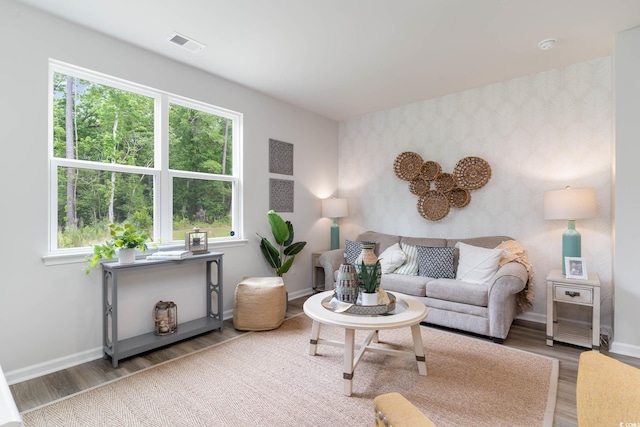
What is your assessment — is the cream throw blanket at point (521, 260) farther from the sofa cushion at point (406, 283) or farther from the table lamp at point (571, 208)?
the sofa cushion at point (406, 283)

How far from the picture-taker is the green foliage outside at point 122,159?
2564 mm

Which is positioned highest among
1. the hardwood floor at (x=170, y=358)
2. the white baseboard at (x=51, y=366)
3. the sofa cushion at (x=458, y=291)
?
the sofa cushion at (x=458, y=291)

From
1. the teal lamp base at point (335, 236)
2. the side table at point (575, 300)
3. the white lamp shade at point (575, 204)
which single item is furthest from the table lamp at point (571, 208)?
the teal lamp base at point (335, 236)

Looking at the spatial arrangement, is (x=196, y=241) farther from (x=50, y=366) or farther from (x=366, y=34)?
(x=366, y=34)

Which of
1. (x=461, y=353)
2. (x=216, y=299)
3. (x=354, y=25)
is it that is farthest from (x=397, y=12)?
(x=216, y=299)

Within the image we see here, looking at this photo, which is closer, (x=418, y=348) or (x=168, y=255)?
(x=418, y=348)

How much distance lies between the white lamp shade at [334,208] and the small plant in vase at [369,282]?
243 centimetres

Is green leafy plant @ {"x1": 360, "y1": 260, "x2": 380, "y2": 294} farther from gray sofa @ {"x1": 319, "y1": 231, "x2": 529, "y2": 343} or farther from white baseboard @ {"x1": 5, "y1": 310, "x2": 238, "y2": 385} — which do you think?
white baseboard @ {"x1": 5, "y1": 310, "x2": 238, "y2": 385}

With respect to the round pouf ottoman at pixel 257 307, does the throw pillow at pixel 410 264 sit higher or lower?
higher

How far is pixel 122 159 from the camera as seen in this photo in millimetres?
2865

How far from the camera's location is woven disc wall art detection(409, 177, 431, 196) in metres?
4.18

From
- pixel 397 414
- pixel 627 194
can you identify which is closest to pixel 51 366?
pixel 397 414

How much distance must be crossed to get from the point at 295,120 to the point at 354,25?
2023 millimetres

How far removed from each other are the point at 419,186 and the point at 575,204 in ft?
5.69
